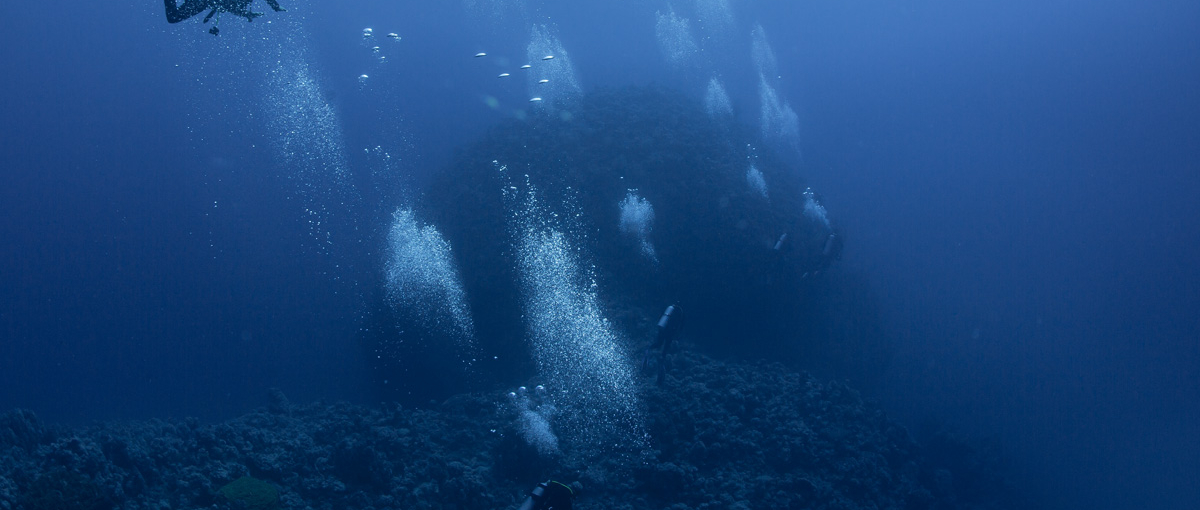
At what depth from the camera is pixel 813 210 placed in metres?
17.9

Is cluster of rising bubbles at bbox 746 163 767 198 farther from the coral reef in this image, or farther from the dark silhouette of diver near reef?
the dark silhouette of diver near reef

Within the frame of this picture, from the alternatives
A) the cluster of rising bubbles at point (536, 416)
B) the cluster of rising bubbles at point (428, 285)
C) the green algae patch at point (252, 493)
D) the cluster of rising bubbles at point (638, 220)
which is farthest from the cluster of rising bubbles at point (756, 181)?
the green algae patch at point (252, 493)

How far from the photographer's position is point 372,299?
14828 millimetres

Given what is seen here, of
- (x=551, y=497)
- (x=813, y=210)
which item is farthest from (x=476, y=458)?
(x=813, y=210)

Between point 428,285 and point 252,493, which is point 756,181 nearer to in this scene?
point 428,285

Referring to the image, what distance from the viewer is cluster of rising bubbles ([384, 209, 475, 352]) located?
1332 centimetres

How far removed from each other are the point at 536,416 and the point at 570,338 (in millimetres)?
2802

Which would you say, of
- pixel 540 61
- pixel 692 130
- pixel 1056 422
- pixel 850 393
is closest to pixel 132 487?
pixel 850 393

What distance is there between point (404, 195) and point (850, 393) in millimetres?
13709

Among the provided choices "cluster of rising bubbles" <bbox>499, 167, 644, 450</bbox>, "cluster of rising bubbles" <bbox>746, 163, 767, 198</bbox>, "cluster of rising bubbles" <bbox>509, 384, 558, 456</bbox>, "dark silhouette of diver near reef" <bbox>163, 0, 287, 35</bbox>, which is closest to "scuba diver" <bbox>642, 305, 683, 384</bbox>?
"cluster of rising bubbles" <bbox>499, 167, 644, 450</bbox>

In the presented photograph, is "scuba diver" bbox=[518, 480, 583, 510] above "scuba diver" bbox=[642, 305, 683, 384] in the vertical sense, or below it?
below

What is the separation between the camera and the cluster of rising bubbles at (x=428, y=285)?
13320 mm

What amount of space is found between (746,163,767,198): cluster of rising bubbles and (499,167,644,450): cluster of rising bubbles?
5.43 meters

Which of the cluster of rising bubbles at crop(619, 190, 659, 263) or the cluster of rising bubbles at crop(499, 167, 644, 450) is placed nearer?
the cluster of rising bubbles at crop(499, 167, 644, 450)
